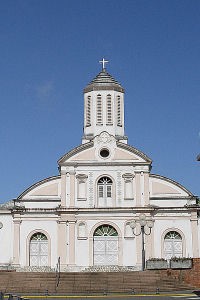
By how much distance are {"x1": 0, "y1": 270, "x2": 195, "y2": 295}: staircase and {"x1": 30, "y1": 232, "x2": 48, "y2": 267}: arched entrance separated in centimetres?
991

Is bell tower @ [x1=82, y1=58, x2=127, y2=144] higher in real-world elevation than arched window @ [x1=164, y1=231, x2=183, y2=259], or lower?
higher

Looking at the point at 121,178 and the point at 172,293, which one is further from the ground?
the point at 121,178

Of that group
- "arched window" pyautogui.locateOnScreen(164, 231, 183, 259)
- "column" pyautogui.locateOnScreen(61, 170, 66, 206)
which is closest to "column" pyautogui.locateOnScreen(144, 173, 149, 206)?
"arched window" pyautogui.locateOnScreen(164, 231, 183, 259)

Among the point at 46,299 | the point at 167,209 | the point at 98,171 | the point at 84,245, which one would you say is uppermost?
the point at 98,171

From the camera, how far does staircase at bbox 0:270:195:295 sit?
3316 cm

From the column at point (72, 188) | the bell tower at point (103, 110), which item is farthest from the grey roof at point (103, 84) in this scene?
the column at point (72, 188)

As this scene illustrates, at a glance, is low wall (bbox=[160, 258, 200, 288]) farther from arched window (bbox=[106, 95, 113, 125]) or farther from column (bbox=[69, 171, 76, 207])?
arched window (bbox=[106, 95, 113, 125])

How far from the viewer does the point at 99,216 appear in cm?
4734

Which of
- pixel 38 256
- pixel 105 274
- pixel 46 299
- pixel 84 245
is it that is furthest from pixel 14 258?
pixel 46 299

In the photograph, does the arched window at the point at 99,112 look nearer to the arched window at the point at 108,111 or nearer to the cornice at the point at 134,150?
the arched window at the point at 108,111

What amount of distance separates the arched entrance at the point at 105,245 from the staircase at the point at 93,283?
33.4 feet

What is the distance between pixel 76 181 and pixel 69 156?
219cm

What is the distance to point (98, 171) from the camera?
159 ft

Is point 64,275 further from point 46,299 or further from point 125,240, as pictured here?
point 125,240
